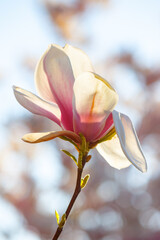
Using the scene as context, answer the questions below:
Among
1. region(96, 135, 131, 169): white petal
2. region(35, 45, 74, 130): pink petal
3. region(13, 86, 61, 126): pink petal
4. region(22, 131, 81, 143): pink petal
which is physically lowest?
region(96, 135, 131, 169): white petal

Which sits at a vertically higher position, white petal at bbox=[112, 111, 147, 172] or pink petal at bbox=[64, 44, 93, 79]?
pink petal at bbox=[64, 44, 93, 79]

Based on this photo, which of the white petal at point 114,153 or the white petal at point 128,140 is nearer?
the white petal at point 128,140

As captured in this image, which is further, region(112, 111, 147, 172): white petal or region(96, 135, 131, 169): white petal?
region(96, 135, 131, 169): white petal

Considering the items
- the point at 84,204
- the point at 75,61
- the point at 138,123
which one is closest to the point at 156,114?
the point at 138,123
